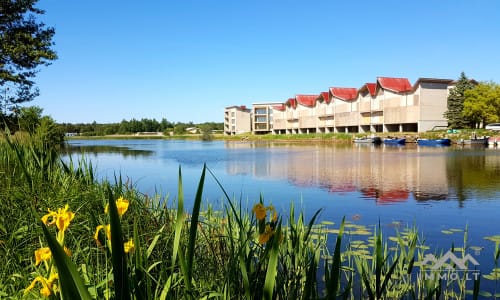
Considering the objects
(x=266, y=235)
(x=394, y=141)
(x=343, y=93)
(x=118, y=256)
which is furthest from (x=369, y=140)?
(x=118, y=256)

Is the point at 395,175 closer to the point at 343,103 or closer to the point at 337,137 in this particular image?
the point at 337,137

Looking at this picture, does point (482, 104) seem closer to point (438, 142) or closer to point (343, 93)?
point (438, 142)

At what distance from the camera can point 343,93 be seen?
76.1 meters

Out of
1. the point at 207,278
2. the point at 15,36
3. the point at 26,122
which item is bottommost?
the point at 207,278

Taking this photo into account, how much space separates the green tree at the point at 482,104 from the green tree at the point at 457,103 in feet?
3.45

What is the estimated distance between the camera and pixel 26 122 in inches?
251

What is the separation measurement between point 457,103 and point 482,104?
15.2 feet

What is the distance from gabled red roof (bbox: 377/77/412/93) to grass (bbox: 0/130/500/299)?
58.6m

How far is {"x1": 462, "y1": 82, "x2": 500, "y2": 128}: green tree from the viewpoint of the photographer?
5169 centimetres

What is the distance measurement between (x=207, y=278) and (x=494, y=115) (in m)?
58.5

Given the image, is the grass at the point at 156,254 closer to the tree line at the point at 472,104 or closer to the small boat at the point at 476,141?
the small boat at the point at 476,141

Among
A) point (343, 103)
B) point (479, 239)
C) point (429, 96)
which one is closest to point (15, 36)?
point (479, 239)

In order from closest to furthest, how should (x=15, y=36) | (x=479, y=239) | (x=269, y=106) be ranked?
(x=479, y=239) → (x=15, y=36) → (x=269, y=106)

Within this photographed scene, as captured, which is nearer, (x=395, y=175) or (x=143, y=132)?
(x=395, y=175)
